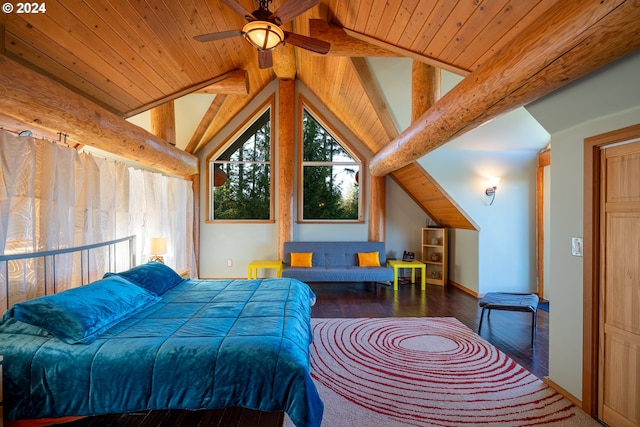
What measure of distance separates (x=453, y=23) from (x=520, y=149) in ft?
10.5

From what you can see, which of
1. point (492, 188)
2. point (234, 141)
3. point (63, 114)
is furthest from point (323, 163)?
point (63, 114)

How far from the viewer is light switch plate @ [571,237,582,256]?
1960 mm

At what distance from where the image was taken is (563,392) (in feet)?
6.77

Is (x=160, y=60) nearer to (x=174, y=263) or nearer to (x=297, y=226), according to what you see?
(x=174, y=263)

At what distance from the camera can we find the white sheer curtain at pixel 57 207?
1.92 m

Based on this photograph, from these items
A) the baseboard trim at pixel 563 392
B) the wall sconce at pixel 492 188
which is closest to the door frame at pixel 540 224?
the wall sconce at pixel 492 188

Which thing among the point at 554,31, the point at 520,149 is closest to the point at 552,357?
the point at 554,31

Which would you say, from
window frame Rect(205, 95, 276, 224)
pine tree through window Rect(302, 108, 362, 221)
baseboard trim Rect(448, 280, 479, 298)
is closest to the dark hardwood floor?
baseboard trim Rect(448, 280, 479, 298)

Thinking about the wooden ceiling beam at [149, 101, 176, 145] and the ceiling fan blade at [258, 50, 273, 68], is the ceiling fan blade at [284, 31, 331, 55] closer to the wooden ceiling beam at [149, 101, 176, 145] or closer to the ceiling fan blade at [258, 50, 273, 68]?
the ceiling fan blade at [258, 50, 273, 68]

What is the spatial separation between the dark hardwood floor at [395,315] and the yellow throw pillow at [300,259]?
48 centimetres

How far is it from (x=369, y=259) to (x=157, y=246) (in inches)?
131

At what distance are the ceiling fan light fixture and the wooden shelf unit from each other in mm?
4212

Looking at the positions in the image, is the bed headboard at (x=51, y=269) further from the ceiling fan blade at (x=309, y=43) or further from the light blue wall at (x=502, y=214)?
the light blue wall at (x=502, y=214)

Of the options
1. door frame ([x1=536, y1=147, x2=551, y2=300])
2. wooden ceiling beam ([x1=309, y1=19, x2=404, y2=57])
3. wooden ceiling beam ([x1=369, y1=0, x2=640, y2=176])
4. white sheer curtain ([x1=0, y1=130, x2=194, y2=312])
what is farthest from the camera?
door frame ([x1=536, y1=147, x2=551, y2=300])
